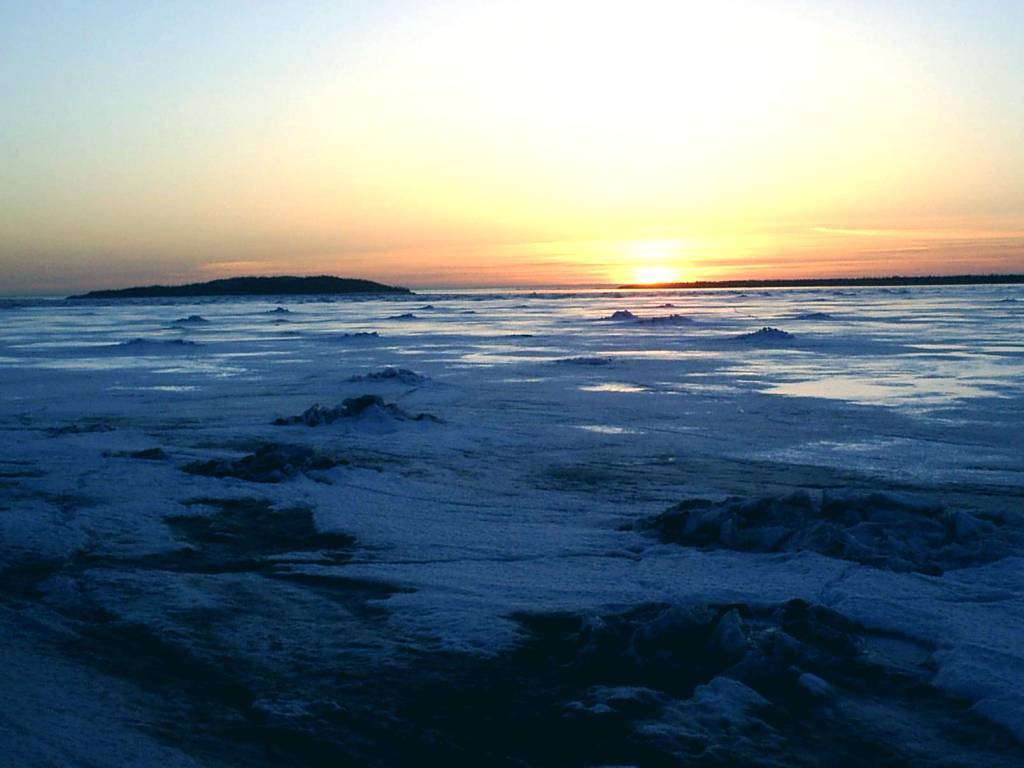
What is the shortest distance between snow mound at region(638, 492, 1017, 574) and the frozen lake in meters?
0.02

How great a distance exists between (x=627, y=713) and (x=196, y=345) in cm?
2303

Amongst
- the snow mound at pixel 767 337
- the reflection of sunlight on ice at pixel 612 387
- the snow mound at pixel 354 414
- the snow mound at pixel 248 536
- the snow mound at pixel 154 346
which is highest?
the snow mound at pixel 154 346

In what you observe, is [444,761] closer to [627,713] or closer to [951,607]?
[627,713]

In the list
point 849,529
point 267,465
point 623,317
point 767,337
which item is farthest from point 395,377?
point 623,317

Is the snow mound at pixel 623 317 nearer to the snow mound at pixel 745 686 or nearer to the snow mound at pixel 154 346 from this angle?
the snow mound at pixel 154 346

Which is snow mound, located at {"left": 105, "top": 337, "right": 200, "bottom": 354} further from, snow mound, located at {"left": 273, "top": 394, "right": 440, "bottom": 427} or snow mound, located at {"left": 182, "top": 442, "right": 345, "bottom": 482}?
snow mound, located at {"left": 182, "top": 442, "right": 345, "bottom": 482}

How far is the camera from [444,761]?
123 inches

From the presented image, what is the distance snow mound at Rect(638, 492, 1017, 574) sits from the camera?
202 inches

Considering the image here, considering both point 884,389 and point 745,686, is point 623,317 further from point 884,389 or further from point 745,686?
point 745,686

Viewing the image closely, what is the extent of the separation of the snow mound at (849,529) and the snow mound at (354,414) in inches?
188

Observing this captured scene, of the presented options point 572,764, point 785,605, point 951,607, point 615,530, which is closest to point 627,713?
point 572,764

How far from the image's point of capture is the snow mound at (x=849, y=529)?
5133 millimetres

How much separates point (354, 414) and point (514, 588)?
19.1ft

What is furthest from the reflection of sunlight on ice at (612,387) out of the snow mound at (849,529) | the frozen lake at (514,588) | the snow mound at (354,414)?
the snow mound at (849,529)
